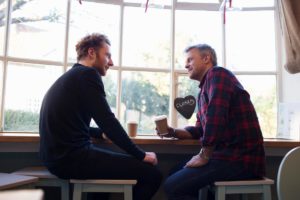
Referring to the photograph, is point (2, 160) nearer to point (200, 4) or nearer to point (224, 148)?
point (224, 148)

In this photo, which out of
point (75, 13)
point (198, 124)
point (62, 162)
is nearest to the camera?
point (62, 162)

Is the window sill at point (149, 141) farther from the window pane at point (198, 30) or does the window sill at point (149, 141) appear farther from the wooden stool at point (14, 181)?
the window pane at point (198, 30)

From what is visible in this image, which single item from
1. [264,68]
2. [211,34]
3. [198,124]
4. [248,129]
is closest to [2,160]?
[198,124]

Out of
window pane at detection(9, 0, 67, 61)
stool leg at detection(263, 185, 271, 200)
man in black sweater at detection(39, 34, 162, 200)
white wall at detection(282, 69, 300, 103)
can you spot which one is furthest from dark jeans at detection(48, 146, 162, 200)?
white wall at detection(282, 69, 300, 103)

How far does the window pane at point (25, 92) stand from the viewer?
2762 mm

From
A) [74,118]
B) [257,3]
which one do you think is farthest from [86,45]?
[257,3]

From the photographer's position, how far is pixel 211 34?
3328mm

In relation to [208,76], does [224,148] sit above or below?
below

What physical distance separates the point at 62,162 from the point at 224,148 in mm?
931

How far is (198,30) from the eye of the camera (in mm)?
3348

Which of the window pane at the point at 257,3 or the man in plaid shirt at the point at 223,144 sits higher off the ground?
the window pane at the point at 257,3

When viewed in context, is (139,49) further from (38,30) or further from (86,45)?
(86,45)

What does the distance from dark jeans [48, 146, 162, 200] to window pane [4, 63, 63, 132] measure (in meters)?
1.29

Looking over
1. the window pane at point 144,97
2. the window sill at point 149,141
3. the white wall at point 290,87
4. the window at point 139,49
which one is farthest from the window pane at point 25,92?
the white wall at point 290,87
